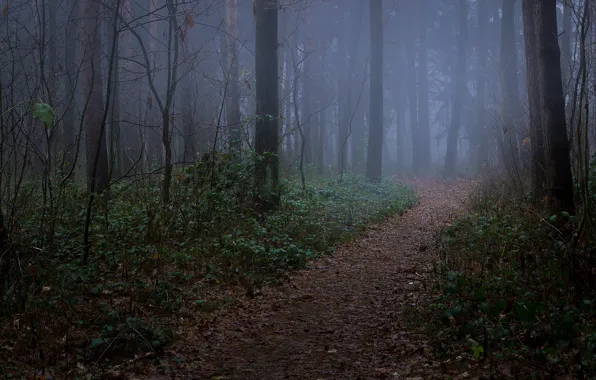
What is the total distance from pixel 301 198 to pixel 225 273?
588cm

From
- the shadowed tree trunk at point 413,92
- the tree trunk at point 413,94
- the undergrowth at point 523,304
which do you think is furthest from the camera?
the shadowed tree trunk at point 413,92

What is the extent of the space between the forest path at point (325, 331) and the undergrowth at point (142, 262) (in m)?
0.37

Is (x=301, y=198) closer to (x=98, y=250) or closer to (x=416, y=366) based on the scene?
(x=98, y=250)

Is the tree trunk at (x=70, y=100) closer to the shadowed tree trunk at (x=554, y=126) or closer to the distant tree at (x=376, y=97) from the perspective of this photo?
the shadowed tree trunk at (x=554, y=126)

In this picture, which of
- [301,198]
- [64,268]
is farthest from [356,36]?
[64,268]

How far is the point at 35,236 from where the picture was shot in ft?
21.8

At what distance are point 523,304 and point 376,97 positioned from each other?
58.0 ft

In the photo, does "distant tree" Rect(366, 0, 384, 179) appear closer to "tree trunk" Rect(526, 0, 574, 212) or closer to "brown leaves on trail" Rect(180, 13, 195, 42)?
"brown leaves on trail" Rect(180, 13, 195, 42)

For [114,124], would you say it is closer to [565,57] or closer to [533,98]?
[533,98]

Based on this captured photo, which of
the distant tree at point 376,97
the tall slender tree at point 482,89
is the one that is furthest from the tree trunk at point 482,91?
the distant tree at point 376,97

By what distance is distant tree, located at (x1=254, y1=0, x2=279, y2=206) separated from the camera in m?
10.8

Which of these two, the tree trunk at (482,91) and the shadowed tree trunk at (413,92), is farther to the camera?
the shadowed tree trunk at (413,92)

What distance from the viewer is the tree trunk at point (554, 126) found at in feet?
21.7

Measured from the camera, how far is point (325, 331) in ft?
17.1
